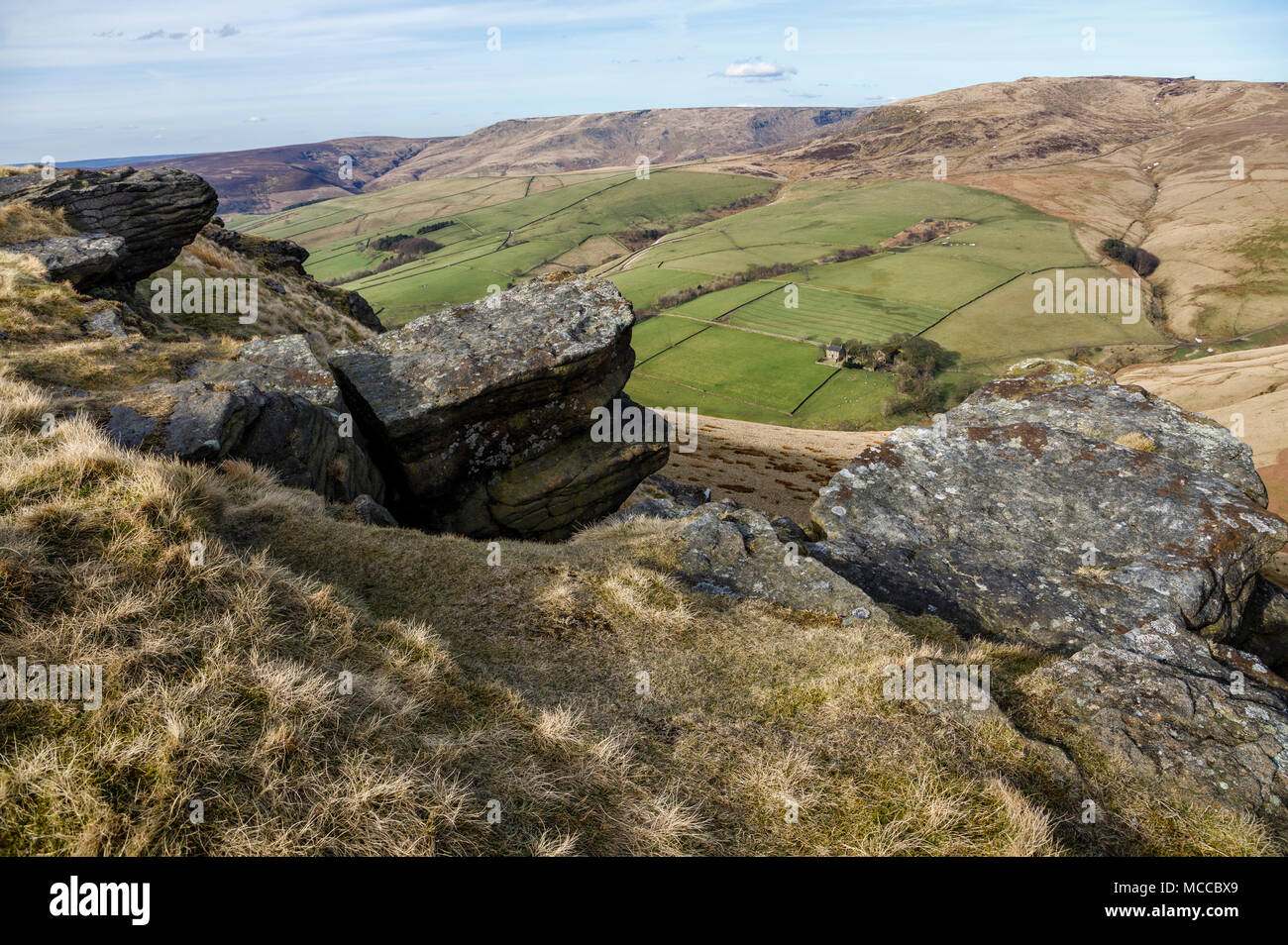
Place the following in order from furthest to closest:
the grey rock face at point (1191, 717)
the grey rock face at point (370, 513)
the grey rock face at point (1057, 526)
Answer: the grey rock face at point (370, 513) < the grey rock face at point (1057, 526) < the grey rock face at point (1191, 717)

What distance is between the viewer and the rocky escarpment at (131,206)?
20.8 meters

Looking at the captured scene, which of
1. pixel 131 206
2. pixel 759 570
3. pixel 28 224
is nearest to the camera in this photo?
pixel 759 570

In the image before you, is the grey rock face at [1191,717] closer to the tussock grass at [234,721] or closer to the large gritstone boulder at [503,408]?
the tussock grass at [234,721]

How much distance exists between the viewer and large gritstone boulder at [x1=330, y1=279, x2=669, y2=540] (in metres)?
16.4

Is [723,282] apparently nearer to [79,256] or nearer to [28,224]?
[28,224]

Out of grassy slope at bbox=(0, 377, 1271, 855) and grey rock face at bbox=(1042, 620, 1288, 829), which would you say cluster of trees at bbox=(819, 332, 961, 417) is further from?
grassy slope at bbox=(0, 377, 1271, 855)

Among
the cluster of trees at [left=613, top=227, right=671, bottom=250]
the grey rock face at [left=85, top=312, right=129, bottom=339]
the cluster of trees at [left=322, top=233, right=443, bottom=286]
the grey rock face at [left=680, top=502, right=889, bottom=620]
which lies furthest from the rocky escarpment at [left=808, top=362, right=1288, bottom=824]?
the cluster of trees at [left=613, top=227, right=671, bottom=250]

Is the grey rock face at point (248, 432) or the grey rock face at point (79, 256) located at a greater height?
the grey rock face at point (79, 256)

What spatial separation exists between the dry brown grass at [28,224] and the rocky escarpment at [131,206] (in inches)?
16.6

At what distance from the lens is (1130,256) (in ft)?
447

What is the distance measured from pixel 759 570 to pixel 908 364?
90203 mm

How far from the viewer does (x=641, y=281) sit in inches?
5167

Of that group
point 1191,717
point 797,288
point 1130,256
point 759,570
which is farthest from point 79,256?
point 1130,256

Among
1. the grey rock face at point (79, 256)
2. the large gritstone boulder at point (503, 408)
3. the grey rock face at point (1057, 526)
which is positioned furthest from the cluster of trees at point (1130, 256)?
the grey rock face at point (79, 256)
